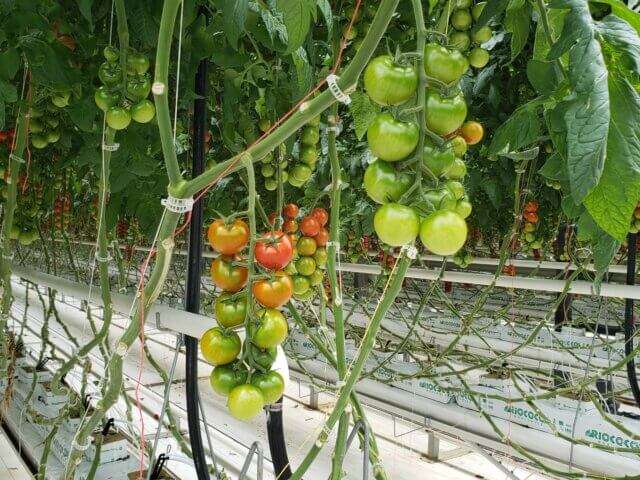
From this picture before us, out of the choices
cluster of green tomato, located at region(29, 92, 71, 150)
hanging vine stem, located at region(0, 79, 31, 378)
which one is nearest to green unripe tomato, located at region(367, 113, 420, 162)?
hanging vine stem, located at region(0, 79, 31, 378)

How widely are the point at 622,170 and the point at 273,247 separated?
0.98ft

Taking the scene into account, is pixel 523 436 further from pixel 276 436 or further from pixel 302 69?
→ pixel 302 69

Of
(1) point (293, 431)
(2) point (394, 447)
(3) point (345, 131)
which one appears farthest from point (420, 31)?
(1) point (293, 431)

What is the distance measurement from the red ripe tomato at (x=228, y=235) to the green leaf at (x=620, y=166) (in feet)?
1.02

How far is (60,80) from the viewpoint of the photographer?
0.93 m

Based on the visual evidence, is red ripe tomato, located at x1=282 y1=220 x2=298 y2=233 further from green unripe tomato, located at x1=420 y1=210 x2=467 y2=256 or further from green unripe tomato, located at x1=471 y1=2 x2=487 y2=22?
green unripe tomato, located at x1=420 y1=210 x2=467 y2=256

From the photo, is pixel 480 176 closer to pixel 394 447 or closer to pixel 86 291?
pixel 86 291

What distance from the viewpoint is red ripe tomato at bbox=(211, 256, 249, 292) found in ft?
1.83

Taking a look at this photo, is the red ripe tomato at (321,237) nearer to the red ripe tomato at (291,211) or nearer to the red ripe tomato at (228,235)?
the red ripe tomato at (291,211)

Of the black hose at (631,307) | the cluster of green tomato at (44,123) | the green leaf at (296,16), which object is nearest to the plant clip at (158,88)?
the green leaf at (296,16)

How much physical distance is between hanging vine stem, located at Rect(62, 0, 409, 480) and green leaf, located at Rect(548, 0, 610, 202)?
145mm

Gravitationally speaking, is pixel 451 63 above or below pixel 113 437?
above

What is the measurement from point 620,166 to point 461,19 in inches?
16.0

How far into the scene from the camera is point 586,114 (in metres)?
0.39
